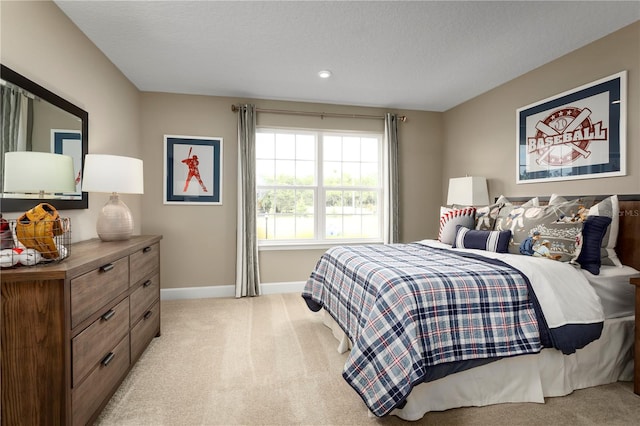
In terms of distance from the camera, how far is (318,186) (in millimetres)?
4535

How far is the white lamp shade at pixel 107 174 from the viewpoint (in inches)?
94.0

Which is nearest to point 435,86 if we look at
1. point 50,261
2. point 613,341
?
point 613,341

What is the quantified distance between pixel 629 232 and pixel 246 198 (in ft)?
12.0

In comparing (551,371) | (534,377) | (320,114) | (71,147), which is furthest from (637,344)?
(71,147)

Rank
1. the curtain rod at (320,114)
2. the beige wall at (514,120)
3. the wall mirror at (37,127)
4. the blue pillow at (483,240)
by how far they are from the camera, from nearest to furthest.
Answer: the wall mirror at (37,127)
the beige wall at (514,120)
the blue pillow at (483,240)
the curtain rod at (320,114)

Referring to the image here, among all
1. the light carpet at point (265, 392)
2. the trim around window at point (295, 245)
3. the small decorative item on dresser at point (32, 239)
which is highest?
the small decorative item on dresser at point (32, 239)

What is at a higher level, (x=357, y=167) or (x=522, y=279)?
(x=357, y=167)

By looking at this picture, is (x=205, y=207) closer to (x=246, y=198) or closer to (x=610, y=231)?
(x=246, y=198)

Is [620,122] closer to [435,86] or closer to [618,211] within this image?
[618,211]

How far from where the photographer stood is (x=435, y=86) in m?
3.87

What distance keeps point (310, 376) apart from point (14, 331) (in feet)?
5.32

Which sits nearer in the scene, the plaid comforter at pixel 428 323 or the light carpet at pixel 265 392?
the plaid comforter at pixel 428 323

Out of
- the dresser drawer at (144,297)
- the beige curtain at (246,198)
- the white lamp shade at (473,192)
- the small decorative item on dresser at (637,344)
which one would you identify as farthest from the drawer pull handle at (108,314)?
the white lamp shade at (473,192)

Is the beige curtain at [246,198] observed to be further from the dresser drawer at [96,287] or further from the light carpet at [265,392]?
the dresser drawer at [96,287]
